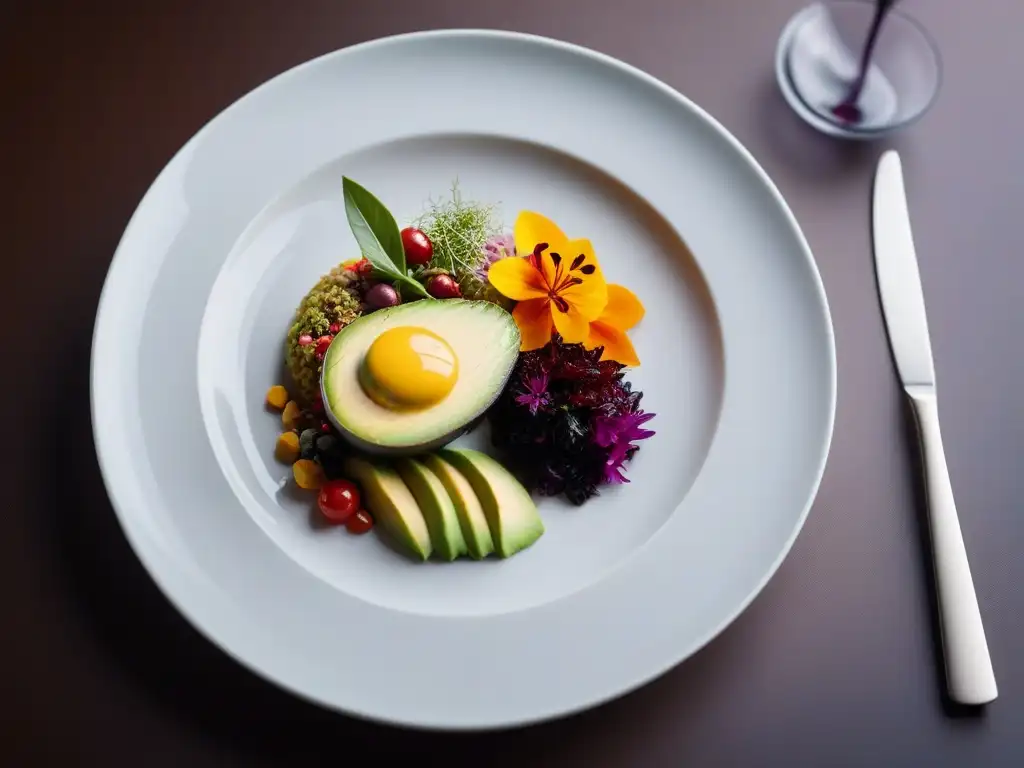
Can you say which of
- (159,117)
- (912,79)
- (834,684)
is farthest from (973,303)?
(159,117)

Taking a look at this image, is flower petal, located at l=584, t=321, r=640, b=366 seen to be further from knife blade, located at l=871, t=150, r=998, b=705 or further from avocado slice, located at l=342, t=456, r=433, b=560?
knife blade, located at l=871, t=150, r=998, b=705

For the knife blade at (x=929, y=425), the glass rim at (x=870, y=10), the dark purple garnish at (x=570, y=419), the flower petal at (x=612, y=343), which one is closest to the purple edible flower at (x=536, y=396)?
the dark purple garnish at (x=570, y=419)

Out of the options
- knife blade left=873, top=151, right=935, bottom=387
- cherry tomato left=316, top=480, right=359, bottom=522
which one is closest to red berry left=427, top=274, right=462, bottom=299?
cherry tomato left=316, top=480, right=359, bottom=522

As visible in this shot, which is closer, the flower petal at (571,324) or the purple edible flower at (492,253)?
the flower petal at (571,324)

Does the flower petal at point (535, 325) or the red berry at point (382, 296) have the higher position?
the red berry at point (382, 296)

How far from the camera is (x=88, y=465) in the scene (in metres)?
1.34

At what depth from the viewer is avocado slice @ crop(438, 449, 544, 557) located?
1.24 metres

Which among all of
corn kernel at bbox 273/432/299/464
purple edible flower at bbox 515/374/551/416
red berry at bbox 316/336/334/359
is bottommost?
corn kernel at bbox 273/432/299/464

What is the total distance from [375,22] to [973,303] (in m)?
1.20

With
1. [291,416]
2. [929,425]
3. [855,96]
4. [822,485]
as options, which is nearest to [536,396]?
[291,416]

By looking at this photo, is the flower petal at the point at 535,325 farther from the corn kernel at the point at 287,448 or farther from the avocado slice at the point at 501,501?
the corn kernel at the point at 287,448

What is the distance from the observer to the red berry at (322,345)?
1.30 metres

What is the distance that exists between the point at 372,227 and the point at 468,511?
46 cm

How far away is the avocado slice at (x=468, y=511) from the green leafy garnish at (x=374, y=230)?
0.97 feet
